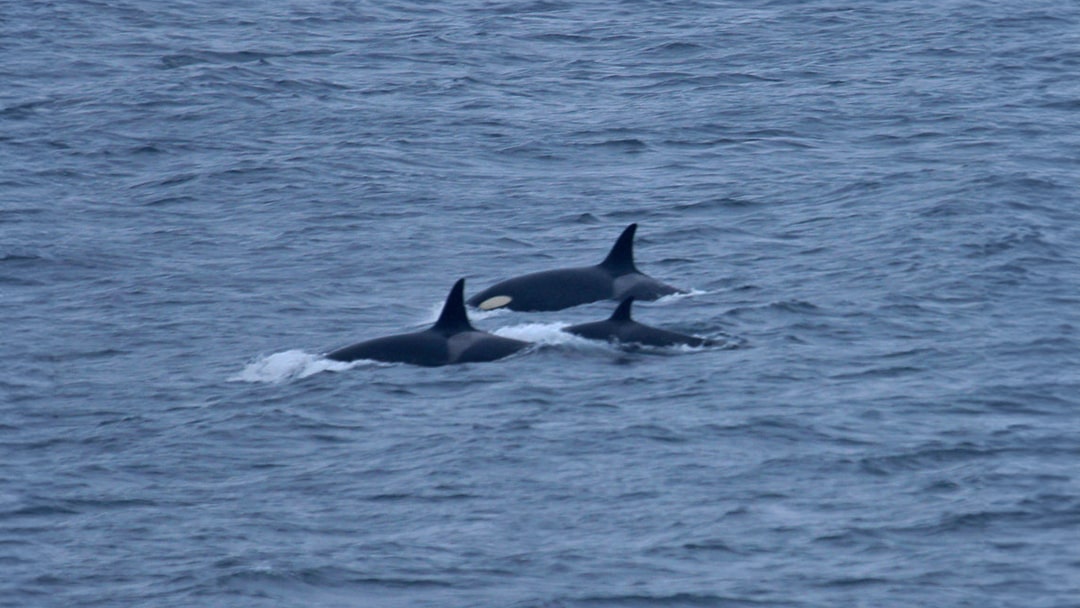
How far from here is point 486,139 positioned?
3319 cm

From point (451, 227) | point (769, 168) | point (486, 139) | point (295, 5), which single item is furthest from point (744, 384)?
point (295, 5)

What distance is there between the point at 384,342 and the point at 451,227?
261 inches

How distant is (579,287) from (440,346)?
3.00m

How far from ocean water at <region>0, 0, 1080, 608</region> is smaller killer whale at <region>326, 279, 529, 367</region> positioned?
0.29 metres

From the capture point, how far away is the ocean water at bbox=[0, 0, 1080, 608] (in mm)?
15633

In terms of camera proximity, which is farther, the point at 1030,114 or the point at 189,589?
the point at 1030,114

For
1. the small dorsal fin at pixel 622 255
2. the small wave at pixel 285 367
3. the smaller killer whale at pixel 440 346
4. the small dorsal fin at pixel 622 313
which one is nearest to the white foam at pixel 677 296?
the small dorsal fin at pixel 622 255

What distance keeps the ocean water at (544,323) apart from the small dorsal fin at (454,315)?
0.60 m

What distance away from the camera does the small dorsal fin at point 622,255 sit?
2341 cm

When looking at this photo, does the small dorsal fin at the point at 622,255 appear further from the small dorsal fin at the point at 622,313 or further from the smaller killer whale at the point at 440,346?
the smaller killer whale at the point at 440,346

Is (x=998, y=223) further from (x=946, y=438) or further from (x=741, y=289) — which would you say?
(x=946, y=438)

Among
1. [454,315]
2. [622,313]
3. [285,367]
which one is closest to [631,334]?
[622,313]

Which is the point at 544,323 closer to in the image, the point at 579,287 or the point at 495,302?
the point at 495,302

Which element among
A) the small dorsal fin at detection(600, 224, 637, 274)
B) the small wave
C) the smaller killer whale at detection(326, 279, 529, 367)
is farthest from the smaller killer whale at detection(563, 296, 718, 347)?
the small wave
